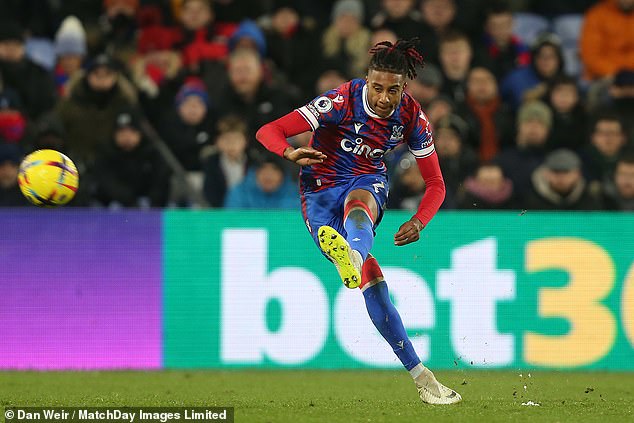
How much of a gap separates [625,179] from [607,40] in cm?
272

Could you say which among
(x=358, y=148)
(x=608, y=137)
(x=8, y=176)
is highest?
(x=608, y=137)

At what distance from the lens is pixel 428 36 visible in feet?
49.6

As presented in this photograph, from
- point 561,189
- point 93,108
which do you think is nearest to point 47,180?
point 93,108

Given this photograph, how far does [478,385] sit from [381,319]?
229cm

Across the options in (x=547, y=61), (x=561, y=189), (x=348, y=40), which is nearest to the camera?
(x=561, y=189)

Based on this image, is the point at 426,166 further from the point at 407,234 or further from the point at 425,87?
the point at 425,87

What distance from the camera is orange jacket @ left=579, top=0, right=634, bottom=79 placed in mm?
15312

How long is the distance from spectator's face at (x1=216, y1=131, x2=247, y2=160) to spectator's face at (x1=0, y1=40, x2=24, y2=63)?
2.72 meters

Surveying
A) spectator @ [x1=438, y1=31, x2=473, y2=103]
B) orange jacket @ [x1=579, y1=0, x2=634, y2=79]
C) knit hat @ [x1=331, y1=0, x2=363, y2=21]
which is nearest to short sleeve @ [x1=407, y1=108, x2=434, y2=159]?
spectator @ [x1=438, y1=31, x2=473, y2=103]

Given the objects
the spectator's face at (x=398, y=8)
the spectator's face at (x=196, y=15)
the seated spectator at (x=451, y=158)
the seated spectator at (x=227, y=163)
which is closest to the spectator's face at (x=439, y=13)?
the spectator's face at (x=398, y=8)

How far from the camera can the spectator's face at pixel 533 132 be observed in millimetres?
13875

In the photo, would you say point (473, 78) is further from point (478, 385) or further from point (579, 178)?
point (478, 385)

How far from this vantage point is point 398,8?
15.1 m

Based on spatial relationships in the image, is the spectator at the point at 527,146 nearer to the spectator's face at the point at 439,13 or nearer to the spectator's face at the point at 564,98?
the spectator's face at the point at 564,98
